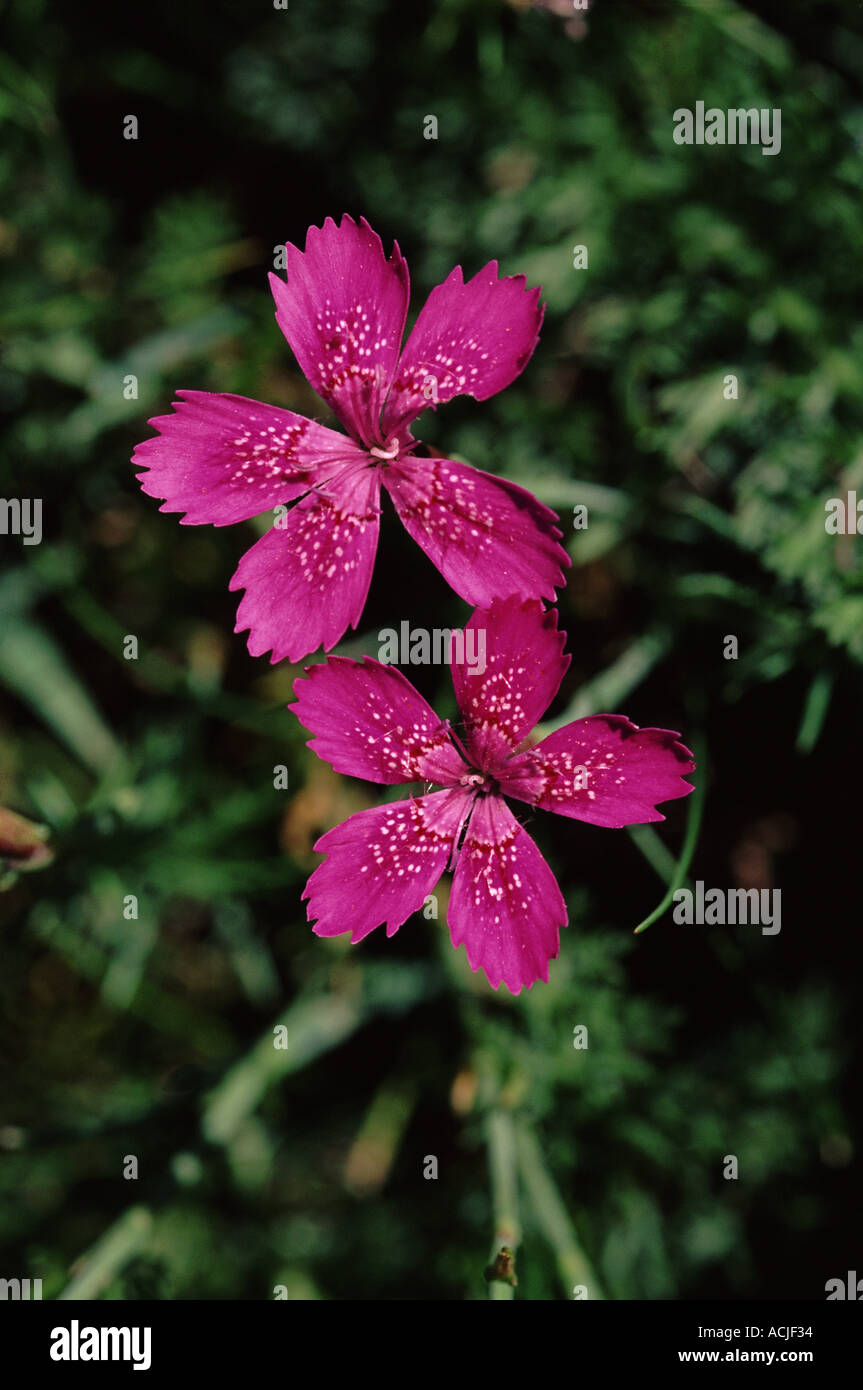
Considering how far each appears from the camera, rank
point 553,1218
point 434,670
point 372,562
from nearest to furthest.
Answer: point 372,562
point 553,1218
point 434,670

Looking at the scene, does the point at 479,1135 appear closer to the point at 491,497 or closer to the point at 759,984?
→ the point at 759,984

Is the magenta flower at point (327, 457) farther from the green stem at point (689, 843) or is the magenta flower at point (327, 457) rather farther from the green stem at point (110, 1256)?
the green stem at point (110, 1256)

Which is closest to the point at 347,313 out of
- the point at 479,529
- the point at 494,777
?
the point at 479,529

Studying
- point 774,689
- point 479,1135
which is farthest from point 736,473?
point 479,1135

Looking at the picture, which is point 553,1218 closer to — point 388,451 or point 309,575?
point 309,575

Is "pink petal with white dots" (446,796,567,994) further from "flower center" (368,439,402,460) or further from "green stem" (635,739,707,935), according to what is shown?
"flower center" (368,439,402,460)
